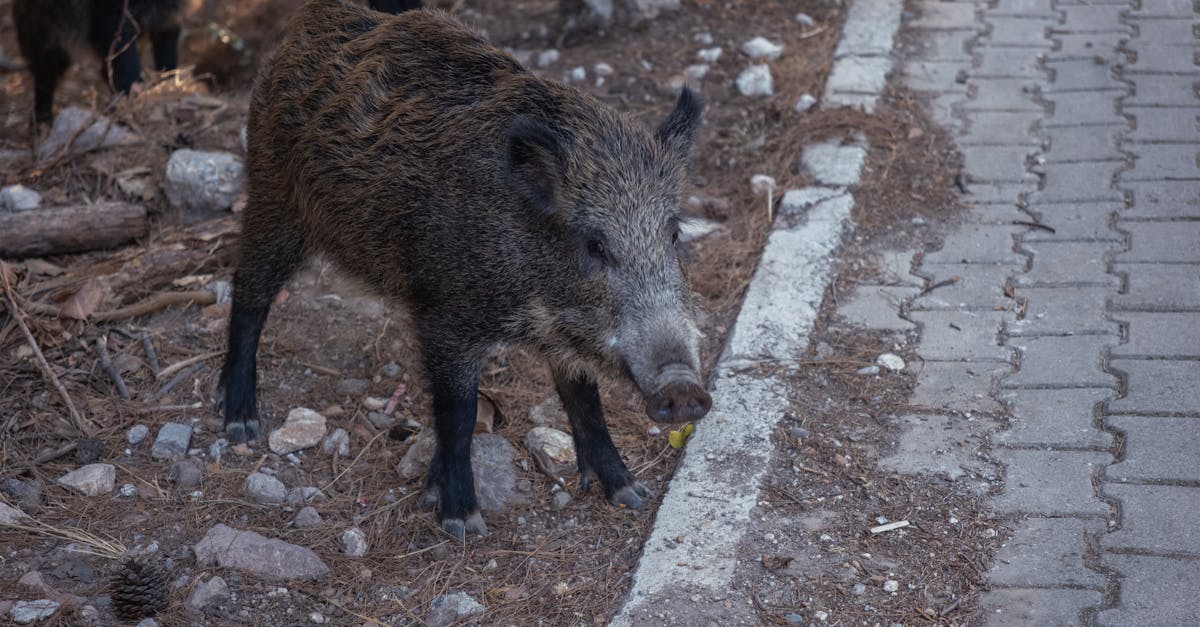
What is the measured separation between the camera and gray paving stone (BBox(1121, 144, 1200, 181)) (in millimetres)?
5047

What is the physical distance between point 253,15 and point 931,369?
532 cm

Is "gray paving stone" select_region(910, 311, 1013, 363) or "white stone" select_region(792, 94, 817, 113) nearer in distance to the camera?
"gray paving stone" select_region(910, 311, 1013, 363)

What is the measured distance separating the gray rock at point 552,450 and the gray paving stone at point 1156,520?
1642 mm

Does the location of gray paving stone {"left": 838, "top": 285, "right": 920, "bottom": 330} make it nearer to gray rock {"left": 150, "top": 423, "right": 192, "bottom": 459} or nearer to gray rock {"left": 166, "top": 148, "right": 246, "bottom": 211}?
gray rock {"left": 150, "top": 423, "right": 192, "bottom": 459}

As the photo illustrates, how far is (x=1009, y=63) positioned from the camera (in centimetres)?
614

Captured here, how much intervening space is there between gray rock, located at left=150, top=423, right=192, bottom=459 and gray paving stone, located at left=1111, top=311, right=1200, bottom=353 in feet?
10.3

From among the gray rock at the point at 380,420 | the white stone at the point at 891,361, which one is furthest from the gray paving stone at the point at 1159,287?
the gray rock at the point at 380,420

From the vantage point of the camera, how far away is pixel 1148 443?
359 centimetres

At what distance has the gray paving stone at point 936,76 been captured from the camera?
236 inches

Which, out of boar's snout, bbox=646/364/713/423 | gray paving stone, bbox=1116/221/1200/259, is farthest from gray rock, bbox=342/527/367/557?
gray paving stone, bbox=1116/221/1200/259

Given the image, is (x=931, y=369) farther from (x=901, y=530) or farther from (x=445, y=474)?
(x=445, y=474)

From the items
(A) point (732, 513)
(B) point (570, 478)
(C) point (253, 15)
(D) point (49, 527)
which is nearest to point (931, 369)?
(A) point (732, 513)

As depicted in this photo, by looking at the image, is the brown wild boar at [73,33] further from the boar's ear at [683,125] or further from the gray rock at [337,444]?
the boar's ear at [683,125]

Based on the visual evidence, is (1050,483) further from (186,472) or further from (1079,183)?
(186,472)
